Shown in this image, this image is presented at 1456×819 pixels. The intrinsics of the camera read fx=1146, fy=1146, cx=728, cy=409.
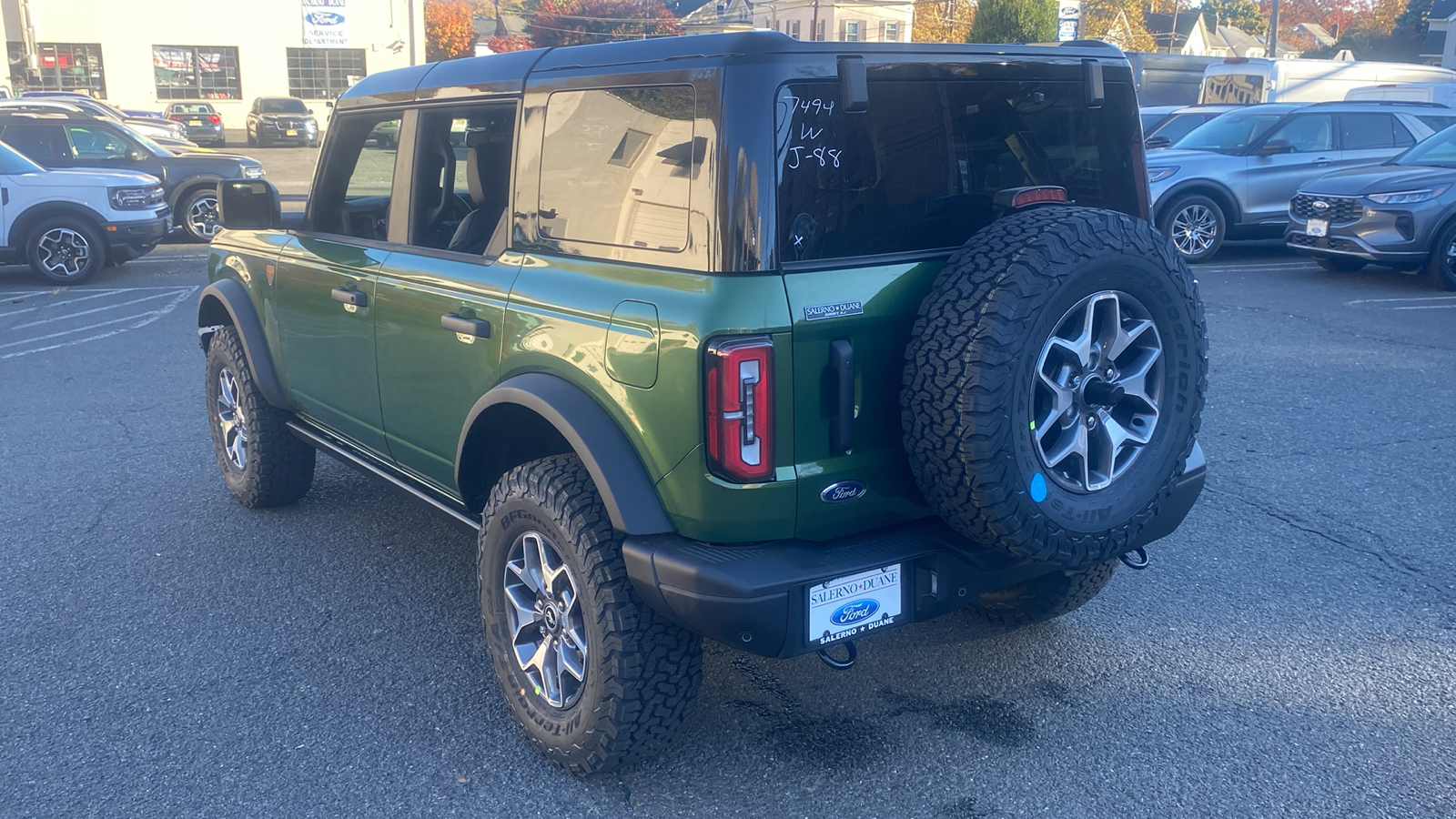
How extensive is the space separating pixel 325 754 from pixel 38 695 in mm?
1075

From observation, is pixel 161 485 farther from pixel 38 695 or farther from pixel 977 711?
pixel 977 711

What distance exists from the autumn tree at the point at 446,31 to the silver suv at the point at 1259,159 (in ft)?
141

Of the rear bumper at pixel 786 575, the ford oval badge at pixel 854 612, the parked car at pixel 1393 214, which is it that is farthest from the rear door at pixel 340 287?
the parked car at pixel 1393 214

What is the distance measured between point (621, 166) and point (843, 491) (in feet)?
3.43

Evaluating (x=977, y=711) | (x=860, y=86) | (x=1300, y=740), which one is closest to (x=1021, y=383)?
(x=860, y=86)

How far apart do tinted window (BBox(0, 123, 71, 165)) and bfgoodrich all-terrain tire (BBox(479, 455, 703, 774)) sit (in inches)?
501

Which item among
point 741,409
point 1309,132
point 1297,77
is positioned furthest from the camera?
point 1297,77

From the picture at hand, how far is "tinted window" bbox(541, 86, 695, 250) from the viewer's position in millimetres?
2871

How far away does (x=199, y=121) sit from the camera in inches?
1324

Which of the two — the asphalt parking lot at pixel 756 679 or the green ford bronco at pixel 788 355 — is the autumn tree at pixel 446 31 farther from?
the green ford bronco at pixel 788 355

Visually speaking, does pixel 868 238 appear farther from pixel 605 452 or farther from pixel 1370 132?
pixel 1370 132

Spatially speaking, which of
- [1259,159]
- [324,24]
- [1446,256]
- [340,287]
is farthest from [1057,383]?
[324,24]

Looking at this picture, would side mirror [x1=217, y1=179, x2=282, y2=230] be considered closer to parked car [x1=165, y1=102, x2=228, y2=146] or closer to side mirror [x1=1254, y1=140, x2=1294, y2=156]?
side mirror [x1=1254, y1=140, x2=1294, y2=156]

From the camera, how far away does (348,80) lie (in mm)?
40375
